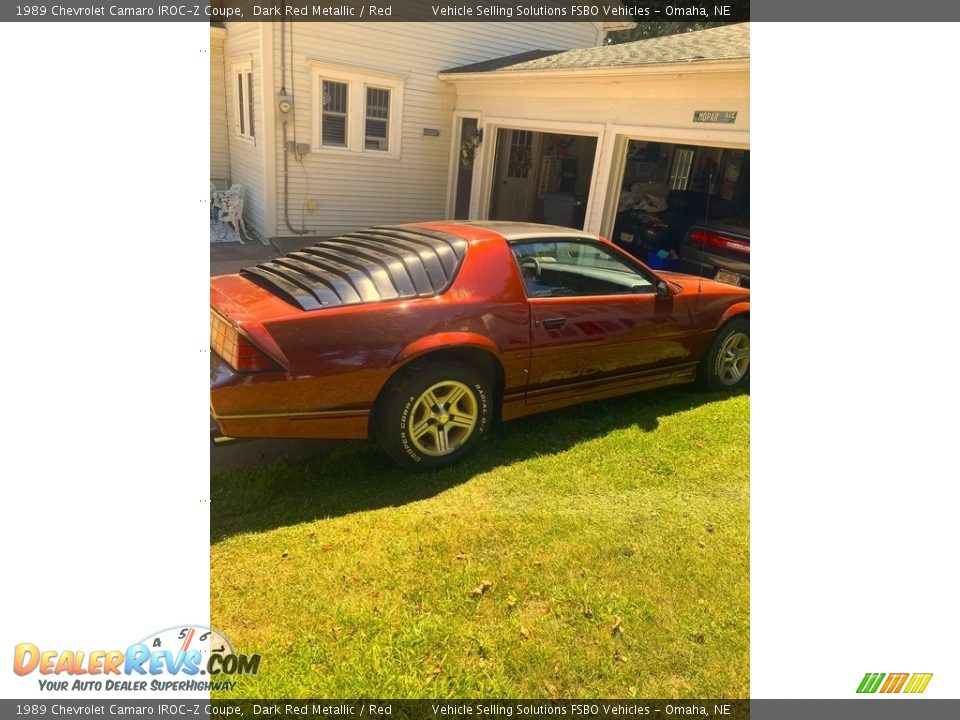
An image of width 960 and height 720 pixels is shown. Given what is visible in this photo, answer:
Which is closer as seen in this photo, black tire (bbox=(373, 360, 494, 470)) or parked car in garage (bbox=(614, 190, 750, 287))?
black tire (bbox=(373, 360, 494, 470))

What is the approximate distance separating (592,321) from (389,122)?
8.55m

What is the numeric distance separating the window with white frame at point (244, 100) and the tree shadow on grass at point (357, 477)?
29.3ft

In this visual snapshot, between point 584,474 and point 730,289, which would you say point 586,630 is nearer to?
point 584,474

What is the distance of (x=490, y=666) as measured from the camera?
7.38ft

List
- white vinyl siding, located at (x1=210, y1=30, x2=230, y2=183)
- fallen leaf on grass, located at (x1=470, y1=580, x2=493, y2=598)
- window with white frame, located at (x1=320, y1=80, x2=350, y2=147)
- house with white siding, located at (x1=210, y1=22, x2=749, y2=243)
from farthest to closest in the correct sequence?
white vinyl siding, located at (x1=210, y1=30, x2=230, y2=183)
window with white frame, located at (x1=320, y1=80, x2=350, y2=147)
house with white siding, located at (x1=210, y1=22, x2=749, y2=243)
fallen leaf on grass, located at (x1=470, y1=580, x2=493, y2=598)

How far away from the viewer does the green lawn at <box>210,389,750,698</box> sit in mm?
2234

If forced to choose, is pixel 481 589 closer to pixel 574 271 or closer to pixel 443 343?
pixel 443 343

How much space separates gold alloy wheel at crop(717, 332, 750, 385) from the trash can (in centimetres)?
759

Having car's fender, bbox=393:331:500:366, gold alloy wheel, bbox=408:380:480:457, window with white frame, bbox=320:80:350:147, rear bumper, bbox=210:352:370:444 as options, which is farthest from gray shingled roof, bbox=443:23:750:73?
rear bumper, bbox=210:352:370:444

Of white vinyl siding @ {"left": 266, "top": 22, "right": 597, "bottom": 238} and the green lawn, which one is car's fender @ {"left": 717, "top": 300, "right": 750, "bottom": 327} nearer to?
the green lawn

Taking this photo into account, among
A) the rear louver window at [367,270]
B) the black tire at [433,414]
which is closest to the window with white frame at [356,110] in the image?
the rear louver window at [367,270]
